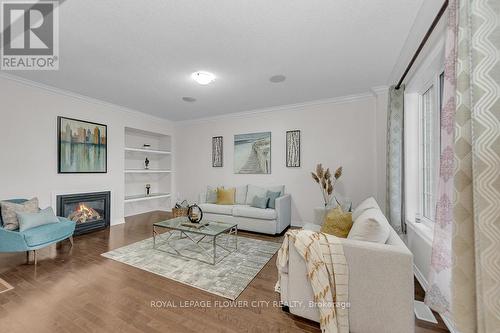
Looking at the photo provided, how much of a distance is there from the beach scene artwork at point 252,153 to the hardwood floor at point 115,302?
2510 millimetres

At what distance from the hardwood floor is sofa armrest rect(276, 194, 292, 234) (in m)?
1.17

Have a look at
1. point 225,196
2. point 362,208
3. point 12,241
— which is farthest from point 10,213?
point 362,208

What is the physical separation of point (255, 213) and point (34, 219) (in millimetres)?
3174

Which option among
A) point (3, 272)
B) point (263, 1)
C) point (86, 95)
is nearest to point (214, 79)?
point (263, 1)

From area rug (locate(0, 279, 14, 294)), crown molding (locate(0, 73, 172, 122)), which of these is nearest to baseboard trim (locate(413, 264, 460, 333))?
area rug (locate(0, 279, 14, 294))

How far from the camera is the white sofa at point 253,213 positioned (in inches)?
153

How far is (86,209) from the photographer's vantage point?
13.4 feet

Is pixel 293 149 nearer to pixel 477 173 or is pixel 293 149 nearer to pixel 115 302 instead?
pixel 477 173

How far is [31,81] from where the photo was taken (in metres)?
3.40

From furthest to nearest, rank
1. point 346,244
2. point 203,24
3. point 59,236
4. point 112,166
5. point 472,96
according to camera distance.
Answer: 1. point 112,166
2. point 59,236
3. point 203,24
4. point 346,244
5. point 472,96

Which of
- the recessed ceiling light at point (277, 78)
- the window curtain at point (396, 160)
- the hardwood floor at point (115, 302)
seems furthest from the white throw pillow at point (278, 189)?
the recessed ceiling light at point (277, 78)

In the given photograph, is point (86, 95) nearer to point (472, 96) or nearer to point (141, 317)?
Result: point (141, 317)

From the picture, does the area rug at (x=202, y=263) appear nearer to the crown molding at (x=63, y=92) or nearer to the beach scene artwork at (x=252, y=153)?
the beach scene artwork at (x=252, y=153)

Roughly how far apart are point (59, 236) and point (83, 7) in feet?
9.29
